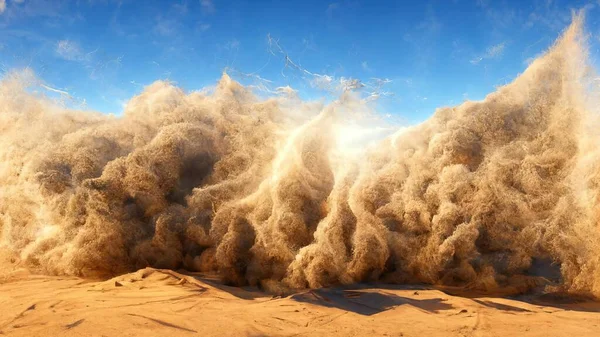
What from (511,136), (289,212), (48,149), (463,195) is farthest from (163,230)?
(511,136)

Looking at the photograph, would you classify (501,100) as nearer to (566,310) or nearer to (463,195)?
(463,195)

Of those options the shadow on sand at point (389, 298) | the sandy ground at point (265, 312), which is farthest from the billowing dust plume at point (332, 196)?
the sandy ground at point (265, 312)

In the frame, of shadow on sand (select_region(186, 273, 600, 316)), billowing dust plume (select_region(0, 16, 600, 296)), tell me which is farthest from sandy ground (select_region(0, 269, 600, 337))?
billowing dust plume (select_region(0, 16, 600, 296))

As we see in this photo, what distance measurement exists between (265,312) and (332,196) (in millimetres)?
2269

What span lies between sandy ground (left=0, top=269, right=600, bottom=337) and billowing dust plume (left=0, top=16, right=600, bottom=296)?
1.79ft

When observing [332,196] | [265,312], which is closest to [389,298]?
[265,312]

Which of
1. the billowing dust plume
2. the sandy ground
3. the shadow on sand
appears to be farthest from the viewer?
the billowing dust plume

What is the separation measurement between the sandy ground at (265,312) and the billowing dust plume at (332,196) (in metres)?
0.54

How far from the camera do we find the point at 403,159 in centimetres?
606

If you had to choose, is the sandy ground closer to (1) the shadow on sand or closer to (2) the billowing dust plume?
(1) the shadow on sand

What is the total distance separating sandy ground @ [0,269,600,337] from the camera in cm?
319

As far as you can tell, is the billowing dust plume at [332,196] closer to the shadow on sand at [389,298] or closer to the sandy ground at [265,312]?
the shadow on sand at [389,298]

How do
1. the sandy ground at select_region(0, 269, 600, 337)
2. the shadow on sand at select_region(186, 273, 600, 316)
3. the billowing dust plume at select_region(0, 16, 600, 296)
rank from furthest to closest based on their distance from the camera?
the billowing dust plume at select_region(0, 16, 600, 296) → the shadow on sand at select_region(186, 273, 600, 316) → the sandy ground at select_region(0, 269, 600, 337)

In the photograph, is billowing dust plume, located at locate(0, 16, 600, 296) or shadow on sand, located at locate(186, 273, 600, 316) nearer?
shadow on sand, located at locate(186, 273, 600, 316)
